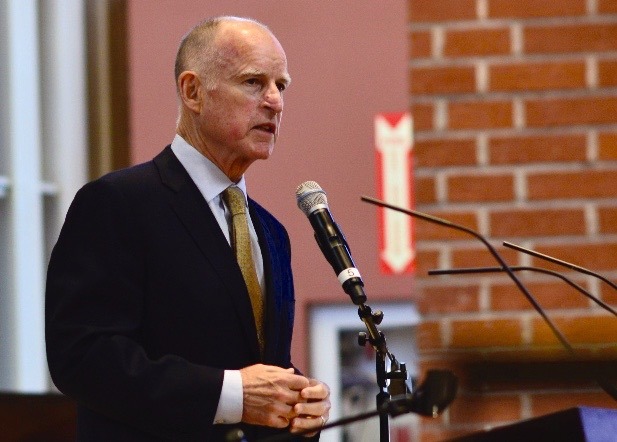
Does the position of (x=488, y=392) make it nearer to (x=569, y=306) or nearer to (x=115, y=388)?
(x=115, y=388)

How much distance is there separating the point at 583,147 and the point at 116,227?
1.11 metres

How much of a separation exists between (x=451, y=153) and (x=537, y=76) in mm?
243

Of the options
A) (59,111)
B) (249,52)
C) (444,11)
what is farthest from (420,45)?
(59,111)

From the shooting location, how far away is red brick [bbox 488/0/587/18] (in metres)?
2.99

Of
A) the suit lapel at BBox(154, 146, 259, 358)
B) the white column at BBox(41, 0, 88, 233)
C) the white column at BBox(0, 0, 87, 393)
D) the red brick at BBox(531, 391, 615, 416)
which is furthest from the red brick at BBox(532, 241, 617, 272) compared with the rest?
the white column at BBox(41, 0, 88, 233)

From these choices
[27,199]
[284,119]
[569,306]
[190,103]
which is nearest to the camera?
[190,103]

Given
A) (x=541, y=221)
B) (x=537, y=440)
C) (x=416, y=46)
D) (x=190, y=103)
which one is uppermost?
(x=416, y=46)

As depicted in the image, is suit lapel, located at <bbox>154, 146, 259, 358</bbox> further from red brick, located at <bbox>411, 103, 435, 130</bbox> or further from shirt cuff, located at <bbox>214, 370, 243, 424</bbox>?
red brick, located at <bbox>411, 103, 435, 130</bbox>

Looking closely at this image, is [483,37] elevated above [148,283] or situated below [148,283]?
above

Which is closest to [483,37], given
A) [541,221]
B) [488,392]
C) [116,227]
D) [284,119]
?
[541,221]

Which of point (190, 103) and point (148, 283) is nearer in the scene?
point (148, 283)

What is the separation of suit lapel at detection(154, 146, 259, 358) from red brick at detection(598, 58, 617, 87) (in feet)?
3.20

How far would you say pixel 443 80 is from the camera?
9.85ft

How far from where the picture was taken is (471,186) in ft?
9.84
